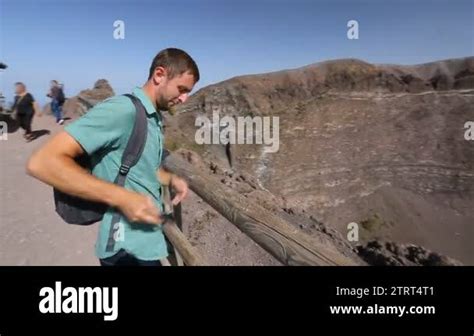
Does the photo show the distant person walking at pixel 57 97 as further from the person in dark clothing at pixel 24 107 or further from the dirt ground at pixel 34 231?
the dirt ground at pixel 34 231

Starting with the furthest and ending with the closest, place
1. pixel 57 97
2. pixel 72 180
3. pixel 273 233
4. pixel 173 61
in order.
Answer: pixel 57 97 → pixel 273 233 → pixel 173 61 → pixel 72 180

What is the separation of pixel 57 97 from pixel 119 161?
10237 mm

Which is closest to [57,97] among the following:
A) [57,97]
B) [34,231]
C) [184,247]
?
[57,97]

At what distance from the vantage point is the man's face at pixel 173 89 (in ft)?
4.93

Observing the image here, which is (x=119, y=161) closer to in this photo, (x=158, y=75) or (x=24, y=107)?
(x=158, y=75)

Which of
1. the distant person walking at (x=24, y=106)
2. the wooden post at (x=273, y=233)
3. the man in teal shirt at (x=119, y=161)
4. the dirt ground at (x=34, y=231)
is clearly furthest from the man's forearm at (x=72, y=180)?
the distant person walking at (x=24, y=106)

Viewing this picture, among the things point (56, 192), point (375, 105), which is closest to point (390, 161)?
point (375, 105)

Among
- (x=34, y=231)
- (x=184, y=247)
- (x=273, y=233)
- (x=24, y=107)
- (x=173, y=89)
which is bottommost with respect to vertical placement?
(x=34, y=231)

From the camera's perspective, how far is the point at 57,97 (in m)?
10.6

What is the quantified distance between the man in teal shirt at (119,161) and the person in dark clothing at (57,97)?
33.1ft

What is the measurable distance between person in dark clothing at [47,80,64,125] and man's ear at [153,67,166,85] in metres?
10.1

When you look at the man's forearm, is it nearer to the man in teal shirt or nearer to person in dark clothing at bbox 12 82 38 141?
the man in teal shirt
